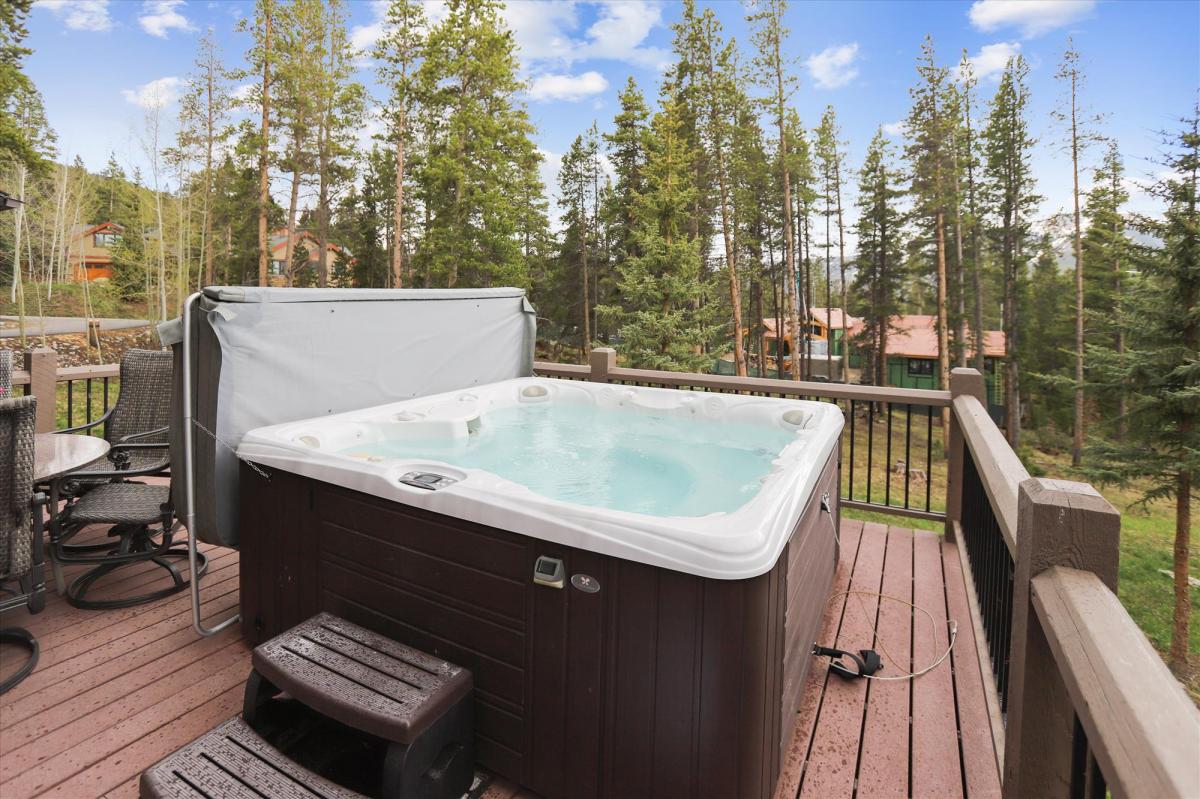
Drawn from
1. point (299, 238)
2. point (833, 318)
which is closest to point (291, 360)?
point (299, 238)

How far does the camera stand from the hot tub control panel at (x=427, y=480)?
5.31 ft

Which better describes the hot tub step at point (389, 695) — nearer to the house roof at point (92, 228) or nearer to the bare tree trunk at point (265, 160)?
the bare tree trunk at point (265, 160)

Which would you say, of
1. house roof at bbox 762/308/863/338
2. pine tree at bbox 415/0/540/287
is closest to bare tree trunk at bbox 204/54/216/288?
pine tree at bbox 415/0/540/287

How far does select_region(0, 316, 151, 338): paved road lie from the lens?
1219cm

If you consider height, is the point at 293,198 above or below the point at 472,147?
below

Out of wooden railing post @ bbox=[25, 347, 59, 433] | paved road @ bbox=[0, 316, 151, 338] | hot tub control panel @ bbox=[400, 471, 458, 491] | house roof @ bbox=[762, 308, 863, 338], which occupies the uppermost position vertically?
house roof @ bbox=[762, 308, 863, 338]

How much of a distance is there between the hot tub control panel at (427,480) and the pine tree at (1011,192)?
15642 mm

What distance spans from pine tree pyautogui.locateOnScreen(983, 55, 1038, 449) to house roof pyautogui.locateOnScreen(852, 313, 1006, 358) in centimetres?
90

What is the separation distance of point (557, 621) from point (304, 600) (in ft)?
3.16

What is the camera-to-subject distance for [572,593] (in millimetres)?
1373

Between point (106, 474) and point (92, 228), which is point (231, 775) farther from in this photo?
point (92, 228)

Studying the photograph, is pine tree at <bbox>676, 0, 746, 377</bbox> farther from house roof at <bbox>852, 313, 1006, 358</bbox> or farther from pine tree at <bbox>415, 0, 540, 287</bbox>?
house roof at <bbox>852, 313, 1006, 358</bbox>

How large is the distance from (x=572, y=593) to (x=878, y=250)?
20.2 metres

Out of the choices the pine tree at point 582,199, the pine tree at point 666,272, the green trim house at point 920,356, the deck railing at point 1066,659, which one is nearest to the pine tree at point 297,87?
the pine tree at point 666,272
